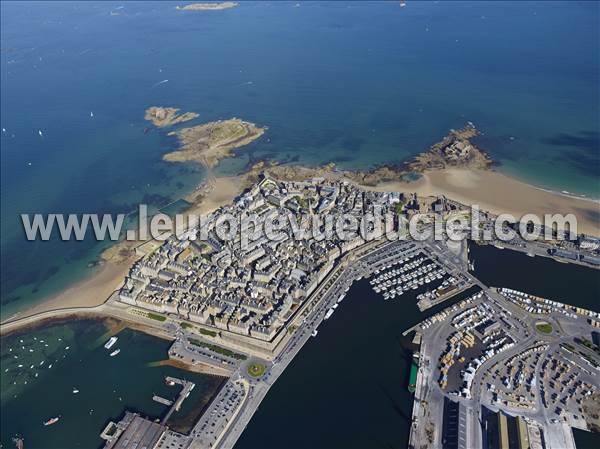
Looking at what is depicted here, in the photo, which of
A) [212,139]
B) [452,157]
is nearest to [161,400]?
[212,139]

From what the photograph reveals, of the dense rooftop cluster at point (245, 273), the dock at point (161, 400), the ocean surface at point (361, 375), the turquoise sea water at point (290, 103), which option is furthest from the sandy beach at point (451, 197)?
the dock at point (161, 400)

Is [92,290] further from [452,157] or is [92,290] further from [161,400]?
[452,157]

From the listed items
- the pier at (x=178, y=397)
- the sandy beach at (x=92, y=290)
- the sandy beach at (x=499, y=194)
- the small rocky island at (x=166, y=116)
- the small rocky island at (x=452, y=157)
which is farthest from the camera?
the small rocky island at (x=166, y=116)

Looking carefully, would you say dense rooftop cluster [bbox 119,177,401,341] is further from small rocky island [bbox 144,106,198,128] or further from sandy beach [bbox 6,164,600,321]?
small rocky island [bbox 144,106,198,128]

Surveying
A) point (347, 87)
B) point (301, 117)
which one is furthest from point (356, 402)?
point (347, 87)

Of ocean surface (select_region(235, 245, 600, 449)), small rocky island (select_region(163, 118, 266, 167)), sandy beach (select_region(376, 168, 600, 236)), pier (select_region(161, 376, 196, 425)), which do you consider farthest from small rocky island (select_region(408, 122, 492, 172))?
pier (select_region(161, 376, 196, 425))

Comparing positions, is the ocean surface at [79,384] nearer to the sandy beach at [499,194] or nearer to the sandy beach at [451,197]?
the sandy beach at [451,197]
